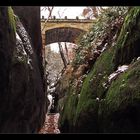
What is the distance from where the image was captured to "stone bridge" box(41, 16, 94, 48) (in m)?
30.0

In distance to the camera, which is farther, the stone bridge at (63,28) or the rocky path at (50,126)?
the stone bridge at (63,28)

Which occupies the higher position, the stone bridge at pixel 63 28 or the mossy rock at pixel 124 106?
the stone bridge at pixel 63 28

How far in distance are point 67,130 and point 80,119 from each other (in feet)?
7.20

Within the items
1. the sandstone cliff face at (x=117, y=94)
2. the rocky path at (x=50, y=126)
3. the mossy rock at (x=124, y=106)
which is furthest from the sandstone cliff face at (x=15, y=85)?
the mossy rock at (x=124, y=106)

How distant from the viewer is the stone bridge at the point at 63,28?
30.0m

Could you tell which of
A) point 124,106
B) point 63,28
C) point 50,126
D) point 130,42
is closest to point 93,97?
point 130,42

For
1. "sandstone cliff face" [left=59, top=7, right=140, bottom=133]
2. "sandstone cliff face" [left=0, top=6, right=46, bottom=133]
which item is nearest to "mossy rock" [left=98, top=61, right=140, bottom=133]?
"sandstone cliff face" [left=59, top=7, right=140, bottom=133]

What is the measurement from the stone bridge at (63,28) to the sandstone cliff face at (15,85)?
63.9 feet

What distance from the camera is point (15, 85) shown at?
756 centimetres

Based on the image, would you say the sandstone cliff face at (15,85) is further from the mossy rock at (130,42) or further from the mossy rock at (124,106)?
the mossy rock at (130,42)

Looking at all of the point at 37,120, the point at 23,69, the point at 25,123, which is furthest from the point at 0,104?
the point at 37,120

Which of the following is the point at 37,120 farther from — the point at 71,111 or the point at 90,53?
the point at 90,53

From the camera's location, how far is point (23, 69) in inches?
314

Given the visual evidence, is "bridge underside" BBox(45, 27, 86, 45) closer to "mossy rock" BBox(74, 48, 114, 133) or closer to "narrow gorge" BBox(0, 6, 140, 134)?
"narrow gorge" BBox(0, 6, 140, 134)
